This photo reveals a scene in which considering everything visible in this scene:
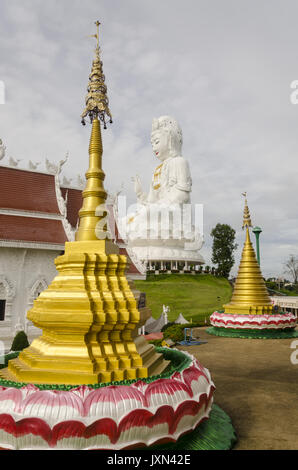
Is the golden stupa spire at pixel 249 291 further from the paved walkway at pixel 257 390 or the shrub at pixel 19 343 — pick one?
the shrub at pixel 19 343

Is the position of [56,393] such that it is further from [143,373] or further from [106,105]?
[106,105]

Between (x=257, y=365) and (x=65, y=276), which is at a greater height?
(x=65, y=276)

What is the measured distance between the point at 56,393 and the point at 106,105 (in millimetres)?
4790

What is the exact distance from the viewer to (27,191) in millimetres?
15227

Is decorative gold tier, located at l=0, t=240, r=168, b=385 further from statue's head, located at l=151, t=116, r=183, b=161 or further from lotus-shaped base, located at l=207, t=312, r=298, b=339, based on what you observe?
statue's head, located at l=151, t=116, r=183, b=161

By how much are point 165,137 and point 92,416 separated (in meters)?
35.0

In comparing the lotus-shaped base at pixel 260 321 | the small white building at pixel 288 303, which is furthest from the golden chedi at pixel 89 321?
the small white building at pixel 288 303

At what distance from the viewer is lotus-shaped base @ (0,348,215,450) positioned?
143 inches

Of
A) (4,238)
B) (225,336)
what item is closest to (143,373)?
(4,238)

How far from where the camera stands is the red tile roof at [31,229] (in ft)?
45.1

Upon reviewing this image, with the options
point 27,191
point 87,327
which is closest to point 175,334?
point 27,191

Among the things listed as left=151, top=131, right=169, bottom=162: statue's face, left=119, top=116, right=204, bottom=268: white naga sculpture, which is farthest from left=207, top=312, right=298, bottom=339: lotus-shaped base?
left=151, top=131, right=169, bottom=162: statue's face

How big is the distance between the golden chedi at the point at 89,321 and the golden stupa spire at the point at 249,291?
12.6 metres
